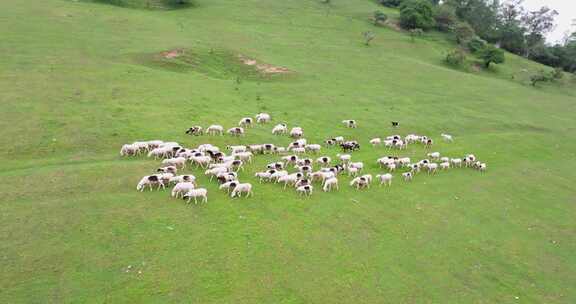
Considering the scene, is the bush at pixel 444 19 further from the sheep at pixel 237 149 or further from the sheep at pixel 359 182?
the sheep at pixel 237 149

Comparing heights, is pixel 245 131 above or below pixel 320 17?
below

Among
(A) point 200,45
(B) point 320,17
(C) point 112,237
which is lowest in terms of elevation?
(C) point 112,237

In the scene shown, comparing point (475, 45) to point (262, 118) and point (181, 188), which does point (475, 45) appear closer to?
point (262, 118)

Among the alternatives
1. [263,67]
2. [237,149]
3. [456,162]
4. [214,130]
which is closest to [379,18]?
[263,67]

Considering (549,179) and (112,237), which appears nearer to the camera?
(112,237)

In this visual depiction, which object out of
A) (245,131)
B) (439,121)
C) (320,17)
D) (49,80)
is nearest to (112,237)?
(245,131)

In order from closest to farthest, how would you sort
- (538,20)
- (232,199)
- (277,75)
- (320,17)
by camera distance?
(232,199) < (277,75) < (320,17) < (538,20)

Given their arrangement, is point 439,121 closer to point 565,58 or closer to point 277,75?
point 277,75
